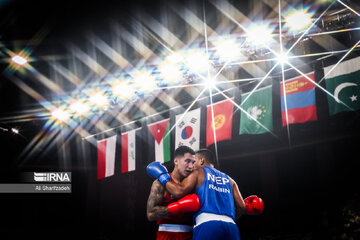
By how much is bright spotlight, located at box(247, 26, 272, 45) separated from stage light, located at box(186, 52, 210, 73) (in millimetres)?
1167

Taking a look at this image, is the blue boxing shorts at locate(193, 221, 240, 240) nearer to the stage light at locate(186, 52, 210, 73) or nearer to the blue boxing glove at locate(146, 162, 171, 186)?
the blue boxing glove at locate(146, 162, 171, 186)

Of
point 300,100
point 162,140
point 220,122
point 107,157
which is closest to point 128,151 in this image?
point 107,157

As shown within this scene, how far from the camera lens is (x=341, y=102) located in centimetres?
572

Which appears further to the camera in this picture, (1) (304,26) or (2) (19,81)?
(2) (19,81)

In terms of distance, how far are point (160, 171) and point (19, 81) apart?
655 centimetres

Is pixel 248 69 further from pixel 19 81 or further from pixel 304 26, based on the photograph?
pixel 19 81

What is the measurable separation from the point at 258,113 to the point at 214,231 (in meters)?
3.91

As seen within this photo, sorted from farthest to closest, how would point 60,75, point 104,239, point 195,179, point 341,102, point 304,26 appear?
point 104,239 → point 60,75 → point 304,26 → point 341,102 → point 195,179

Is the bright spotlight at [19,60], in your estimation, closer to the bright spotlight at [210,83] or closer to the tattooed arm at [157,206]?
the bright spotlight at [210,83]

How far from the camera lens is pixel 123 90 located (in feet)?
30.7

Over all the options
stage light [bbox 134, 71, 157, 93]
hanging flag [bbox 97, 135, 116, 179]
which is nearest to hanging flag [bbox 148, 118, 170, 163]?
stage light [bbox 134, 71, 157, 93]

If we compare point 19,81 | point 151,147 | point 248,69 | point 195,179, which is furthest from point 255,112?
point 19,81

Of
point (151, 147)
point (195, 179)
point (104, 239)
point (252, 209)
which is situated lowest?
point (104, 239)

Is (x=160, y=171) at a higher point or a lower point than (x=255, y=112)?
lower
